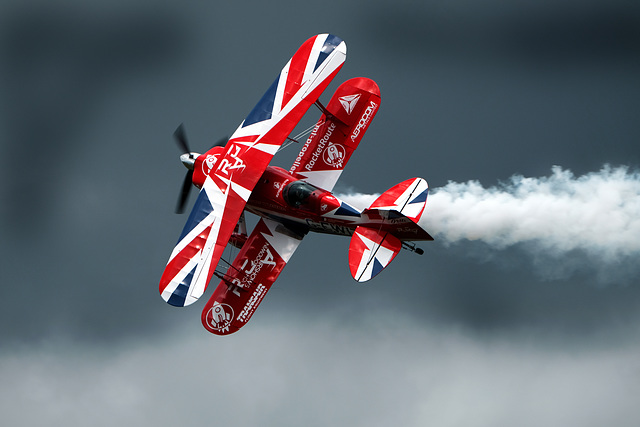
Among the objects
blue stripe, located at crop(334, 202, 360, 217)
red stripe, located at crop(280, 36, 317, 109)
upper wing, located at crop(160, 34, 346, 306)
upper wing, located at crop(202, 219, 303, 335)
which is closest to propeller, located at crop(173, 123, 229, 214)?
upper wing, located at crop(160, 34, 346, 306)

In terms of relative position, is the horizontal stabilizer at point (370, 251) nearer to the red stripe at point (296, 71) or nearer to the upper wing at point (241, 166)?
the upper wing at point (241, 166)

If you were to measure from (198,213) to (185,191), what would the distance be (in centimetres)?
232

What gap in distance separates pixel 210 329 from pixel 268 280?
2.07 m

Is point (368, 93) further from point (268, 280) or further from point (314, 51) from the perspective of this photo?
point (268, 280)

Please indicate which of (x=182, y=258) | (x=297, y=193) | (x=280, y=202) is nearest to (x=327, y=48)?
(x=297, y=193)

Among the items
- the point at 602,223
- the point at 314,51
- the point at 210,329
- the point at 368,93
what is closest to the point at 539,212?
the point at 602,223

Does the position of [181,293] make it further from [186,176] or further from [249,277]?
[186,176]

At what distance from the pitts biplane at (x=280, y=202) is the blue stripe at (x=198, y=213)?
3cm

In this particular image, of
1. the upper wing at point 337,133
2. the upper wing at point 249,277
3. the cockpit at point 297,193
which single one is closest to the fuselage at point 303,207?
the cockpit at point 297,193

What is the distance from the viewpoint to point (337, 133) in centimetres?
2638

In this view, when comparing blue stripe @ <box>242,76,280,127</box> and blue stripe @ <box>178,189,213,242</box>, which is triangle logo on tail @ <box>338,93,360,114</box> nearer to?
blue stripe @ <box>242,76,280,127</box>

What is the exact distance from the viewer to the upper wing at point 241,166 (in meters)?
23.4

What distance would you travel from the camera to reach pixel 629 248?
25719mm

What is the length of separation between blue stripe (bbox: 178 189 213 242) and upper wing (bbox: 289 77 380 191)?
116 inches
